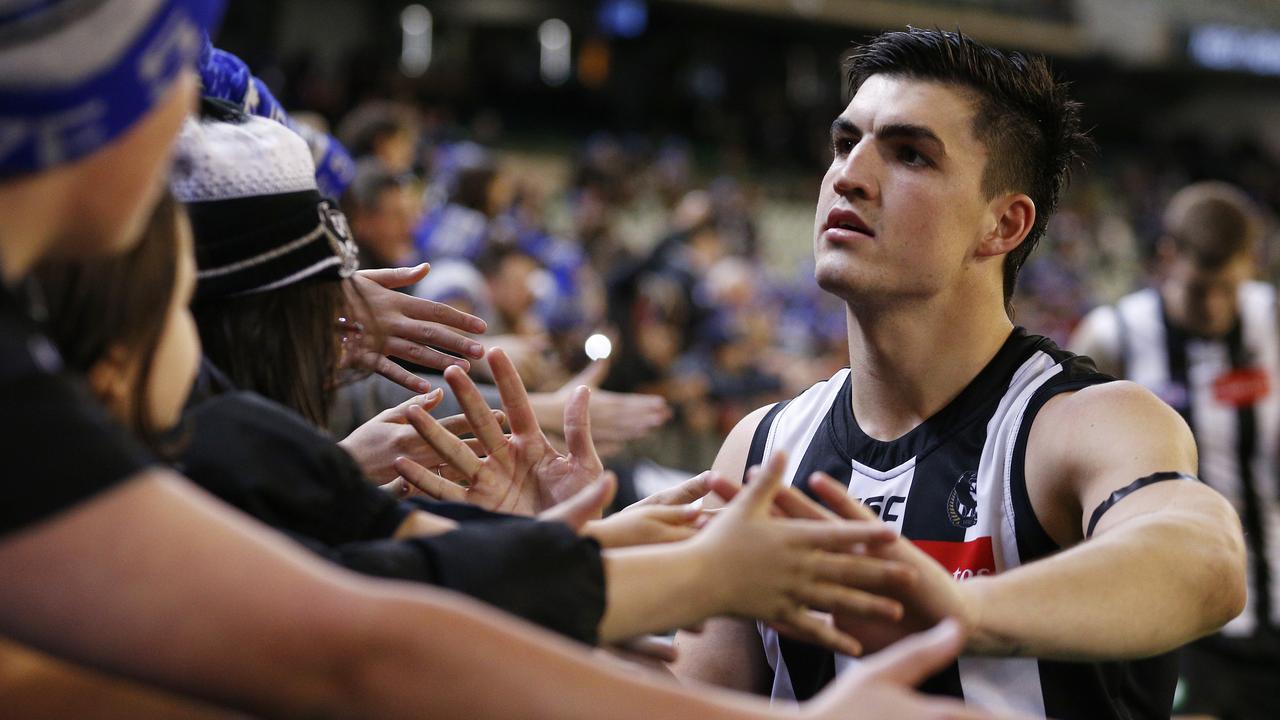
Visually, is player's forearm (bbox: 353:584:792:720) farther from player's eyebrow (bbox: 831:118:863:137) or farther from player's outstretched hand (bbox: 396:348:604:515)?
player's eyebrow (bbox: 831:118:863:137)

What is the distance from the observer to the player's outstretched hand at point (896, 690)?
1.12 metres

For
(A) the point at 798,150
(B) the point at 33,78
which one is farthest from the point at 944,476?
(A) the point at 798,150

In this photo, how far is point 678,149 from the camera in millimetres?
20953

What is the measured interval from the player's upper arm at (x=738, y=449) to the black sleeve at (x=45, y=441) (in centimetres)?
190

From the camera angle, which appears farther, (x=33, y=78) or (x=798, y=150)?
(x=798, y=150)

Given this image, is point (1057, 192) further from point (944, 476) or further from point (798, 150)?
point (798, 150)

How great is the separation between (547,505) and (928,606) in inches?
30.4

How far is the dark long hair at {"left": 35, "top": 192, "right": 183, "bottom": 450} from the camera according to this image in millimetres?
1281

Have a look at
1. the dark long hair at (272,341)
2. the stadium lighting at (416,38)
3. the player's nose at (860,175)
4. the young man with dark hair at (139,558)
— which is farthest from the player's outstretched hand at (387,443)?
the stadium lighting at (416,38)

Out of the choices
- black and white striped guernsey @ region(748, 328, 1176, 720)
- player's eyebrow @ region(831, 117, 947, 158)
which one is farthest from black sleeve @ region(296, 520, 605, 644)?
player's eyebrow @ region(831, 117, 947, 158)

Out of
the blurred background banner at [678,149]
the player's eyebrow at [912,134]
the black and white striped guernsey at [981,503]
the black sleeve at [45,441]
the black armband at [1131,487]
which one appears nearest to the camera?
the black sleeve at [45,441]

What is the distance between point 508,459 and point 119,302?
97 centimetres

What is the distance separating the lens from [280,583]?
985mm

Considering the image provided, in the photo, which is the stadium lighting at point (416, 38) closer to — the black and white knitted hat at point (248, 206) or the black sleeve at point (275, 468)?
the black and white knitted hat at point (248, 206)
